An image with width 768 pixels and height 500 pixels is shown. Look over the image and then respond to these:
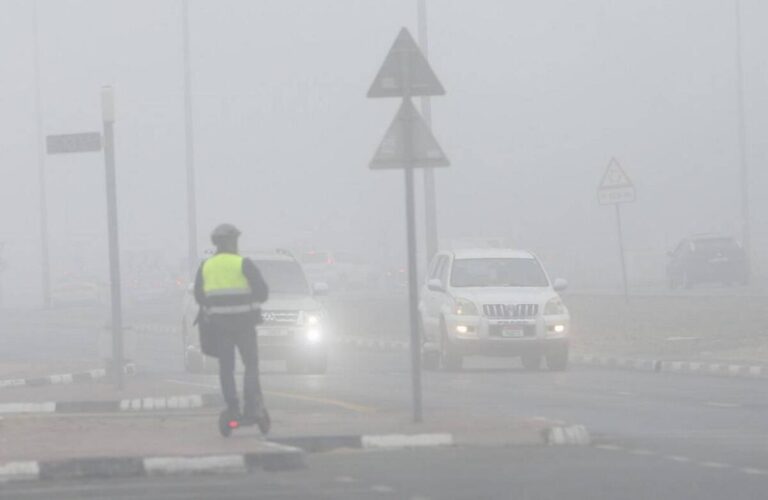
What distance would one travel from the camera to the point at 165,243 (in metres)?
119

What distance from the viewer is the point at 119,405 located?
18.8m

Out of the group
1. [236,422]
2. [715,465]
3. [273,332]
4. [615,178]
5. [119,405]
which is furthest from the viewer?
[615,178]

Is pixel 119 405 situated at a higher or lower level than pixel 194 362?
higher

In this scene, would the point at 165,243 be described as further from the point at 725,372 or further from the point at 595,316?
the point at 725,372

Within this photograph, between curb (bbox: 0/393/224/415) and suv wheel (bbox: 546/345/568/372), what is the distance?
26.4 ft

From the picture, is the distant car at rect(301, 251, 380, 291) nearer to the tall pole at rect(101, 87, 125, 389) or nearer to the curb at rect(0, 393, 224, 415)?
the tall pole at rect(101, 87, 125, 389)

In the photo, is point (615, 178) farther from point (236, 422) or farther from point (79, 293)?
point (79, 293)

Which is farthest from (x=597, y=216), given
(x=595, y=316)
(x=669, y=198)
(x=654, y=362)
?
(x=654, y=362)

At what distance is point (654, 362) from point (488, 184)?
92.8 meters

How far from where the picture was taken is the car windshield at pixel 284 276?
1049 inches

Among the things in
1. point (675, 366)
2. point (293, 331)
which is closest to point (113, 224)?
point (293, 331)

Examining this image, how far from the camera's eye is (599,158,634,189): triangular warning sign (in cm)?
3397

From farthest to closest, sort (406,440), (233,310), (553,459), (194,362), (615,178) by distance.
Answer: (615,178)
(194,362)
(233,310)
(406,440)
(553,459)

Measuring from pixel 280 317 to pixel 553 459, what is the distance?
12698 mm
